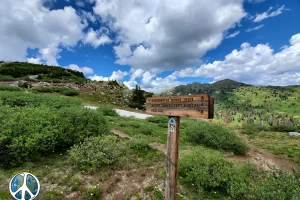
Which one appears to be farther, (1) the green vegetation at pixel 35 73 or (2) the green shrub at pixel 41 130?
(1) the green vegetation at pixel 35 73

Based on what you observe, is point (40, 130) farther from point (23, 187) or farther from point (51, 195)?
point (23, 187)

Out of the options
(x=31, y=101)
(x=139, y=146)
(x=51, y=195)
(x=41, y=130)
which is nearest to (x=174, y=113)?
(x=51, y=195)

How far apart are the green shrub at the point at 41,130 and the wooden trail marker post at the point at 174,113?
5.78 m

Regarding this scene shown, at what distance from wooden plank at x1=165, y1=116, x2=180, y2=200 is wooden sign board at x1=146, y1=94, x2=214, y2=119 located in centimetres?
28

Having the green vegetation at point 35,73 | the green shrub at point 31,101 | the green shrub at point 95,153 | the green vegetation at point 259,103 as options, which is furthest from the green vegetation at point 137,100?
the green vegetation at point 259,103

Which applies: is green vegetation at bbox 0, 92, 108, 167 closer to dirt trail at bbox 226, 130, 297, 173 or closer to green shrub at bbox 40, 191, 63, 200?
green shrub at bbox 40, 191, 63, 200

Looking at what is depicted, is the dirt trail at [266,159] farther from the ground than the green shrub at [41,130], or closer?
closer

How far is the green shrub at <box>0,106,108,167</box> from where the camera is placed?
772cm

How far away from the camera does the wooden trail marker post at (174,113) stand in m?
4.18

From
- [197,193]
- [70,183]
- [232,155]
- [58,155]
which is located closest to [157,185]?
[197,193]

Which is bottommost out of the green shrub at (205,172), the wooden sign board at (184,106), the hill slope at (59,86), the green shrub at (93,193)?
the green shrub at (93,193)

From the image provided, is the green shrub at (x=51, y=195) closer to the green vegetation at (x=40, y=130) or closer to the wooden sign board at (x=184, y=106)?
the green vegetation at (x=40, y=130)

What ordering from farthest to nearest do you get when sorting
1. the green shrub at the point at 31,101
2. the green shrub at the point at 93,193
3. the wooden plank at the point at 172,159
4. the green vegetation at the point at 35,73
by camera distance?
the green vegetation at the point at 35,73, the green shrub at the point at 31,101, the green shrub at the point at 93,193, the wooden plank at the point at 172,159

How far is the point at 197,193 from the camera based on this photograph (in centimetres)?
682
